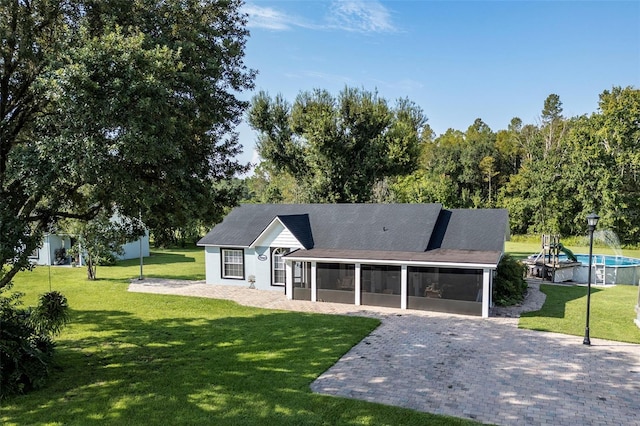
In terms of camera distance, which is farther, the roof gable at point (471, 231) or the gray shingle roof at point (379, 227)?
the gray shingle roof at point (379, 227)

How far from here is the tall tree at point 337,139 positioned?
104ft

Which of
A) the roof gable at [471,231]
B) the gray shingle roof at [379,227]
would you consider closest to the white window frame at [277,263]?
the gray shingle roof at [379,227]

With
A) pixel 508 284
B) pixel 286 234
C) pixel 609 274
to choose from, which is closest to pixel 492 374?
pixel 508 284

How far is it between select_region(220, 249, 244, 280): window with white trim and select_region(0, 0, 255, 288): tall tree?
1009 cm

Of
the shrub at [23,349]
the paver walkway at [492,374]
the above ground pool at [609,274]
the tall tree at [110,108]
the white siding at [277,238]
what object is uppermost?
the tall tree at [110,108]

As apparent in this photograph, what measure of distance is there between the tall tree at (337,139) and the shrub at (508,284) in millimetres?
15990

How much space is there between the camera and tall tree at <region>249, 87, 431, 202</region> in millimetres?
31703

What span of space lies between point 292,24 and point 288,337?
9.89m

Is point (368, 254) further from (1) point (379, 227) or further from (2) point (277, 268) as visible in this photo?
(2) point (277, 268)

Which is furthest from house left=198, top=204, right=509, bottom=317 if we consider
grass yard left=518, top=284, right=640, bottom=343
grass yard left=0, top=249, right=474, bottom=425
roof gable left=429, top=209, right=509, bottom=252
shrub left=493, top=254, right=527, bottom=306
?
grass yard left=0, top=249, right=474, bottom=425

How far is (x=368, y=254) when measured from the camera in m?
16.5

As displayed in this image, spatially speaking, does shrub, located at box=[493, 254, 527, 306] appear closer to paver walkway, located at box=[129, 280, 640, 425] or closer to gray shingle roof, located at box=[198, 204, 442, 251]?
paver walkway, located at box=[129, 280, 640, 425]

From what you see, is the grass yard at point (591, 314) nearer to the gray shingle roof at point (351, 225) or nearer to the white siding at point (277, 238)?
the gray shingle roof at point (351, 225)

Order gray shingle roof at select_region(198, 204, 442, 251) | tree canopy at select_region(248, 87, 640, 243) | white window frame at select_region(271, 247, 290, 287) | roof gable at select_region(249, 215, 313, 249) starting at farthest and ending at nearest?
tree canopy at select_region(248, 87, 640, 243) < white window frame at select_region(271, 247, 290, 287) < roof gable at select_region(249, 215, 313, 249) < gray shingle roof at select_region(198, 204, 442, 251)
